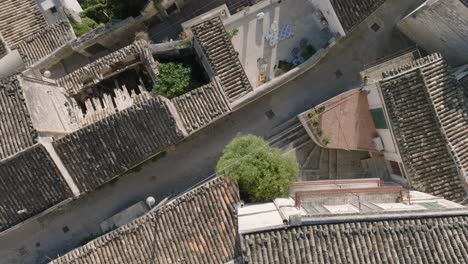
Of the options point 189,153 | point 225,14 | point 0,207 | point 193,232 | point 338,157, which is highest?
point 225,14

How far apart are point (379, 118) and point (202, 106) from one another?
9454 mm

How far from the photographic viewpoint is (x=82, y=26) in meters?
26.6

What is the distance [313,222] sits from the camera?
16.3 m

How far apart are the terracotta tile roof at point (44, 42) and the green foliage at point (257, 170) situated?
12.0 meters

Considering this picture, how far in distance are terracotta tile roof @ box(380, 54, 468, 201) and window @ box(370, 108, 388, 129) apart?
0.70 metres

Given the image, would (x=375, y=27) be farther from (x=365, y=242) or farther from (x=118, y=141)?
(x=118, y=141)

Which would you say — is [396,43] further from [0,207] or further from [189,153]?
[0,207]

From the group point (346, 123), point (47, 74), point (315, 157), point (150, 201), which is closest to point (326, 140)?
point (346, 123)

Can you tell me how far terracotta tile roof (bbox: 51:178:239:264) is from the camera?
69.0 ft

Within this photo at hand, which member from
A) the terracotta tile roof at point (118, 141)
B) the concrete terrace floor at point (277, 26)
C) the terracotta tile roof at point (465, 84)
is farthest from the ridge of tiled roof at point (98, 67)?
the terracotta tile roof at point (465, 84)

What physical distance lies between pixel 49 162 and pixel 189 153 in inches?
320

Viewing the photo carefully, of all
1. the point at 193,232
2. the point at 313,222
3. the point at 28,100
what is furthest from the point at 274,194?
the point at 28,100

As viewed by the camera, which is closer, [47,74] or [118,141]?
[118,141]

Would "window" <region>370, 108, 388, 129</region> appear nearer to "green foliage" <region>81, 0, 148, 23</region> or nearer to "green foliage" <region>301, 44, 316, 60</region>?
"green foliage" <region>301, 44, 316, 60</region>
